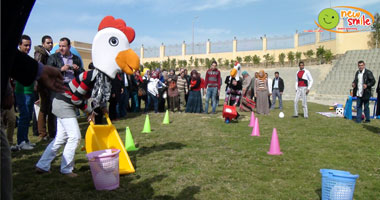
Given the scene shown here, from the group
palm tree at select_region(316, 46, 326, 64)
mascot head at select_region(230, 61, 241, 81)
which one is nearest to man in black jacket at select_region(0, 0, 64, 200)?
mascot head at select_region(230, 61, 241, 81)

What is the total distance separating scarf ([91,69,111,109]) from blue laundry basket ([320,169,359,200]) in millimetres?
3151

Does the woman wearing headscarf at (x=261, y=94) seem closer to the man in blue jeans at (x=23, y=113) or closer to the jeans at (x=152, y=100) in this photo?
the jeans at (x=152, y=100)

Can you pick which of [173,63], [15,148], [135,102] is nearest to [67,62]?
[15,148]

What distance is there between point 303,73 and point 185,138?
6.16 m

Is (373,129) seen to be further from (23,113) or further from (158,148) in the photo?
(23,113)

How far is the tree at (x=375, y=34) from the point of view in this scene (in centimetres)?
3962

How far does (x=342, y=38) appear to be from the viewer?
42875 mm

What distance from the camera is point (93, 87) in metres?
4.53

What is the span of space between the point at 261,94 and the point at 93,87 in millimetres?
10309

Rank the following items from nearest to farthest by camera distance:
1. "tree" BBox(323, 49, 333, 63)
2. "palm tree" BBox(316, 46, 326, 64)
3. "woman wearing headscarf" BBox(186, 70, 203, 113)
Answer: "woman wearing headscarf" BBox(186, 70, 203, 113) → "tree" BBox(323, 49, 333, 63) → "palm tree" BBox(316, 46, 326, 64)

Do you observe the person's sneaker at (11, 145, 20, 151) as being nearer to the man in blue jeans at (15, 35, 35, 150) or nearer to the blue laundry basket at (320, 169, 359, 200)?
the man in blue jeans at (15, 35, 35, 150)

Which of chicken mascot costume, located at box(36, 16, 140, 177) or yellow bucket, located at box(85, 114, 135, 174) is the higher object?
chicken mascot costume, located at box(36, 16, 140, 177)

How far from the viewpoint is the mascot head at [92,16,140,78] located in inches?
183

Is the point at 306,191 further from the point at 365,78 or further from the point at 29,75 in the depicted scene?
the point at 365,78
